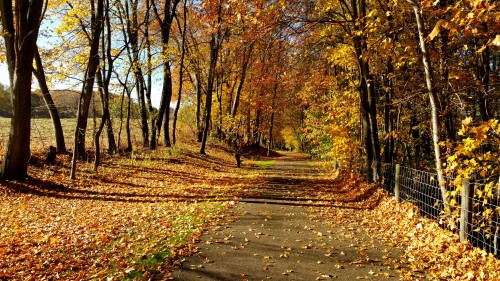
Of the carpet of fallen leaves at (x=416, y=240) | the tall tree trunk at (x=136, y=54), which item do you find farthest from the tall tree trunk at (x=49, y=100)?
the carpet of fallen leaves at (x=416, y=240)

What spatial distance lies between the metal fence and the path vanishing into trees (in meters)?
1.20

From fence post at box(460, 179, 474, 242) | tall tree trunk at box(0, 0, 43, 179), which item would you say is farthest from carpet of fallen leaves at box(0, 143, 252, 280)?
fence post at box(460, 179, 474, 242)

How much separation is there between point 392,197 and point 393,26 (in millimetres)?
4989

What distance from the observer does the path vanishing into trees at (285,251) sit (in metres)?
5.44

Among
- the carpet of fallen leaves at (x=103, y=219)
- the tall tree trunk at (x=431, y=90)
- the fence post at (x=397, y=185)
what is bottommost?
the carpet of fallen leaves at (x=103, y=219)

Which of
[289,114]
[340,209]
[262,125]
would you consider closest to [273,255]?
[340,209]

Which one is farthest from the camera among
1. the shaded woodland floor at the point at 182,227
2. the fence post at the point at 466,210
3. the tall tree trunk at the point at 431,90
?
the tall tree trunk at the point at 431,90

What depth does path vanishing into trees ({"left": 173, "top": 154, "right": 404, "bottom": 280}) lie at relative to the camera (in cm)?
544

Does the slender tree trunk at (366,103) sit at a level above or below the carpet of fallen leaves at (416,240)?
above

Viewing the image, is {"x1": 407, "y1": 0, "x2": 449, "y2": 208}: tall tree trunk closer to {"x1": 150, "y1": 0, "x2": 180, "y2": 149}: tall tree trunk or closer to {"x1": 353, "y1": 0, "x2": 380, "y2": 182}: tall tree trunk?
{"x1": 353, "y1": 0, "x2": 380, "y2": 182}: tall tree trunk

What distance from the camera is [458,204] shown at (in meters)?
6.63

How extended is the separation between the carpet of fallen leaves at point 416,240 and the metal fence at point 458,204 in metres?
0.20

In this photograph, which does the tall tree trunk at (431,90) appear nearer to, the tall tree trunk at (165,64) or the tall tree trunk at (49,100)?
the tall tree trunk at (49,100)

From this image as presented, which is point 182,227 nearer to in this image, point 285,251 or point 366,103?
point 285,251
